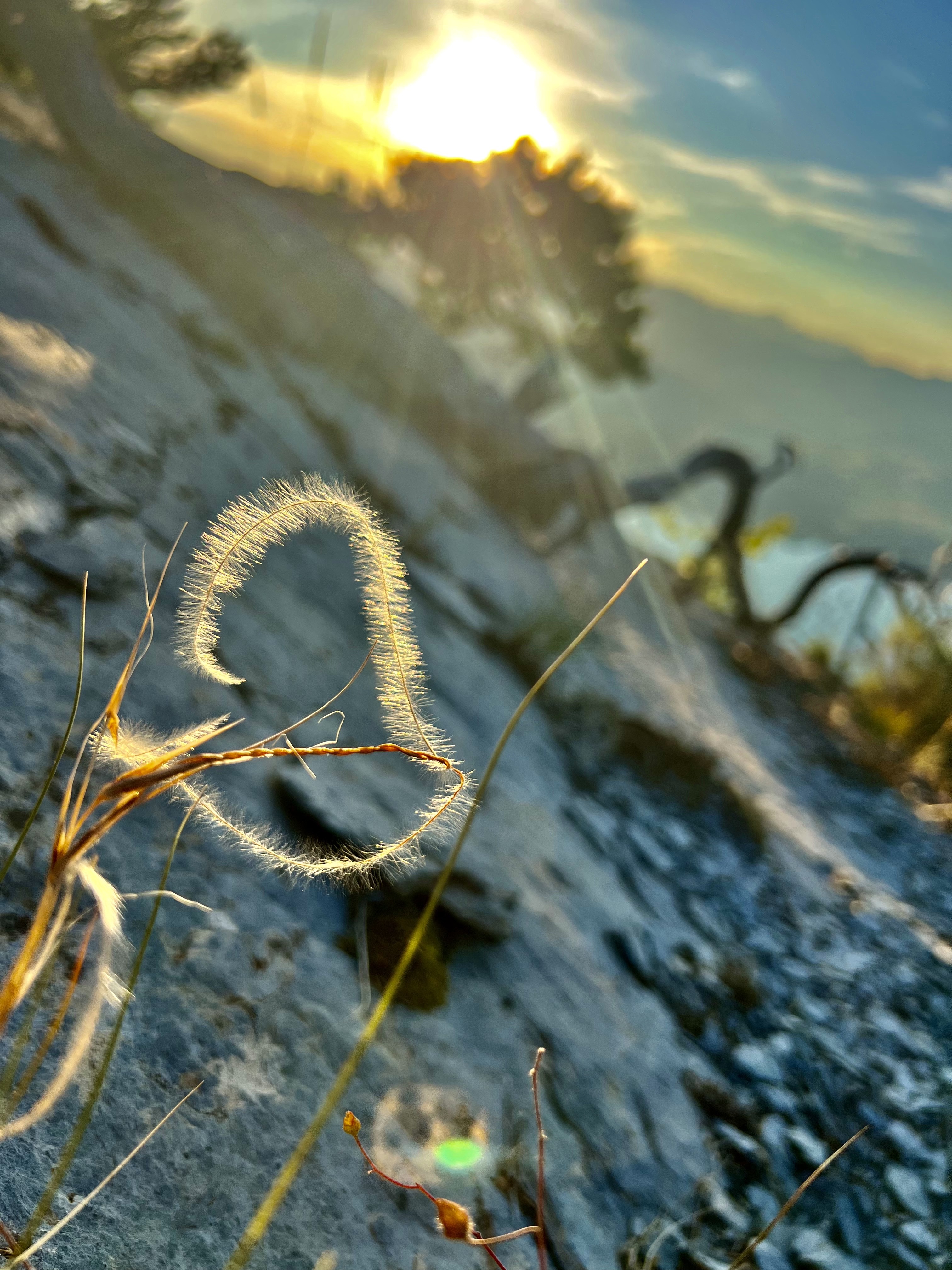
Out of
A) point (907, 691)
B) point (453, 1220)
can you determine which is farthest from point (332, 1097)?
point (907, 691)

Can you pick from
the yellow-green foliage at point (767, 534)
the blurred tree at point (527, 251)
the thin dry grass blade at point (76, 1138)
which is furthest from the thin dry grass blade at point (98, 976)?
the blurred tree at point (527, 251)

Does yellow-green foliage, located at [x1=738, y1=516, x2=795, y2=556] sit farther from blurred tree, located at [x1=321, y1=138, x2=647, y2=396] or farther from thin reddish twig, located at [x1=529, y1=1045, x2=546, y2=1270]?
thin reddish twig, located at [x1=529, y1=1045, x2=546, y2=1270]

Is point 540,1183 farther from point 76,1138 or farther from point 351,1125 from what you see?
point 76,1138

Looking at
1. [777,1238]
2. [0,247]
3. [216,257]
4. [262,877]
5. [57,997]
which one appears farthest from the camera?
[216,257]

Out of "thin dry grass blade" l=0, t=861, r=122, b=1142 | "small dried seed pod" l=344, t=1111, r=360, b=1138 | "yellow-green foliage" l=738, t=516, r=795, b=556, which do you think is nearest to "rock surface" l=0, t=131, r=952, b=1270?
"small dried seed pod" l=344, t=1111, r=360, b=1138

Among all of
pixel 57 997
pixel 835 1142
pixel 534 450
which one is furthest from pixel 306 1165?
pixel 534 450

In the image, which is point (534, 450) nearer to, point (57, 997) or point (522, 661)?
point (522, 661)
